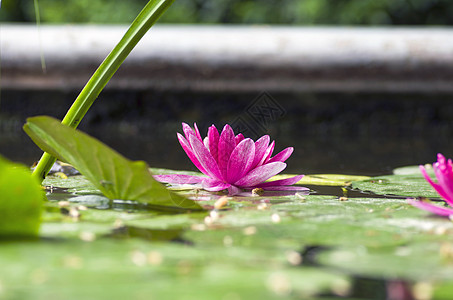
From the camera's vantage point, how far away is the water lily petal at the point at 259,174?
40.2 inches

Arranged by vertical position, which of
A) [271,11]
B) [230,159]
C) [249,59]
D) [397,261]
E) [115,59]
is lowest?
[397,261]

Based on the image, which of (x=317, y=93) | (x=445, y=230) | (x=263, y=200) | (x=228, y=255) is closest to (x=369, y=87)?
(x=317, y=93)

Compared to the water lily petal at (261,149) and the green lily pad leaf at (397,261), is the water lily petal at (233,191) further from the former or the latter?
the green lily pad leaf at (397,261)

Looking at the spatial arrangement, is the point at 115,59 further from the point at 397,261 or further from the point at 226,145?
the point at 397,261

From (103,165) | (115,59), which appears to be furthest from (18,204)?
(115,59)

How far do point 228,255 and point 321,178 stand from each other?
0.79 metres

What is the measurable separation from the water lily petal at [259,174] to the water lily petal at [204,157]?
4 cm

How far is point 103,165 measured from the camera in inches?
32.2

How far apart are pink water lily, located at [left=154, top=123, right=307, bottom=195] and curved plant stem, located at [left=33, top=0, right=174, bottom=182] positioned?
0.17m

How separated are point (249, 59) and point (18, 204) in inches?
92.4

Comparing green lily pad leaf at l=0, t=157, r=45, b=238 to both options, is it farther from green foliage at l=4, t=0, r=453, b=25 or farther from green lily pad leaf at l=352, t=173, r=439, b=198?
green foliage at l=4, t=0, r=453, b=25

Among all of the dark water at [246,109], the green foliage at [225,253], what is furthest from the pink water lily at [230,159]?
the dark water at [246,109]

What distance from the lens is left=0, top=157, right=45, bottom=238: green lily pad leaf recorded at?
25.0 inches

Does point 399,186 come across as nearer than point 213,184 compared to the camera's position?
No
